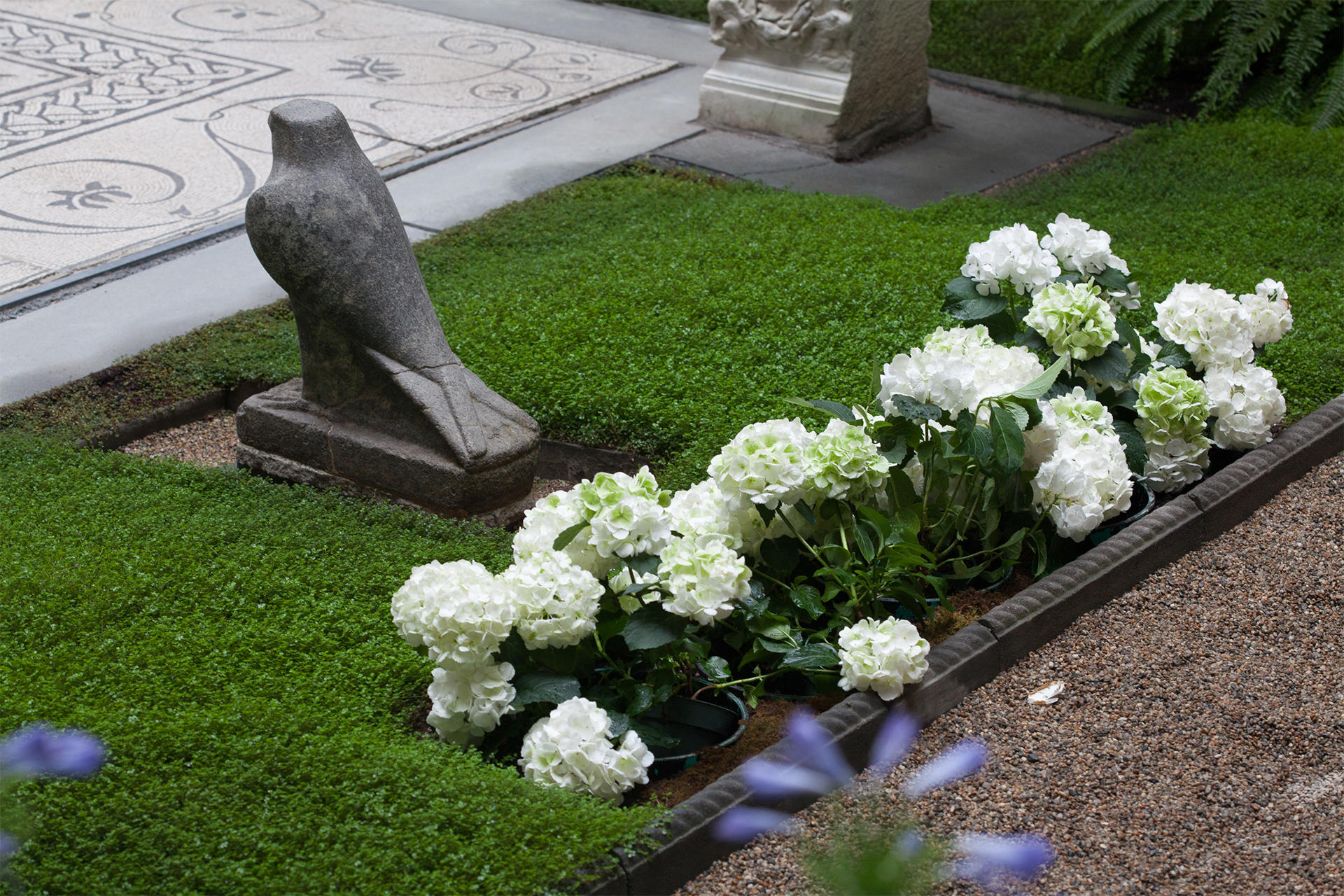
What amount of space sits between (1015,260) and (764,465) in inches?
42.7

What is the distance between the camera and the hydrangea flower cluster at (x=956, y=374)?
3.13 metres

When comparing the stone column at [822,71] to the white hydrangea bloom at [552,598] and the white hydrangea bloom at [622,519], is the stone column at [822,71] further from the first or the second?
the white hydrangea bloom at [552,598]

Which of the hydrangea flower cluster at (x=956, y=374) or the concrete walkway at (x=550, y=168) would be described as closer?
the hydrangea flower cluster at (x=956, y=374)

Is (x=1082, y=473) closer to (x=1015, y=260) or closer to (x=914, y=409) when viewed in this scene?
(x=914, y=409)

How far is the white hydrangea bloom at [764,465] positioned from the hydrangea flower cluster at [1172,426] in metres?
1.16

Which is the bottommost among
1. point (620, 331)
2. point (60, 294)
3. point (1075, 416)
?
point (60, 294)

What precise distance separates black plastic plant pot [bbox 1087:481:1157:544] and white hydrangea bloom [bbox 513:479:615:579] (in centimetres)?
144

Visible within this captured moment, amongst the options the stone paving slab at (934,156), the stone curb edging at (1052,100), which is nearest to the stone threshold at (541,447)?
the stone paving slab at (934,156)

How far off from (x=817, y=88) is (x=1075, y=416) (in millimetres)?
4373

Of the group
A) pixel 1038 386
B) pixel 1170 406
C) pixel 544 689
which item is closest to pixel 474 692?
pixel 544 689

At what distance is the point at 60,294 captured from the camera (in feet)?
17.6

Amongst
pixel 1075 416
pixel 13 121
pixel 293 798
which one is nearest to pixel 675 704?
pixel 293 798

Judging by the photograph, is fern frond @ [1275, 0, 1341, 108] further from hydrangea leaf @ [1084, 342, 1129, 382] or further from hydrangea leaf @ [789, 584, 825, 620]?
hydrangea leaf @ [789, 584, 825, 620]

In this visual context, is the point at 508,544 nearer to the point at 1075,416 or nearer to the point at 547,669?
the point at 547,669
